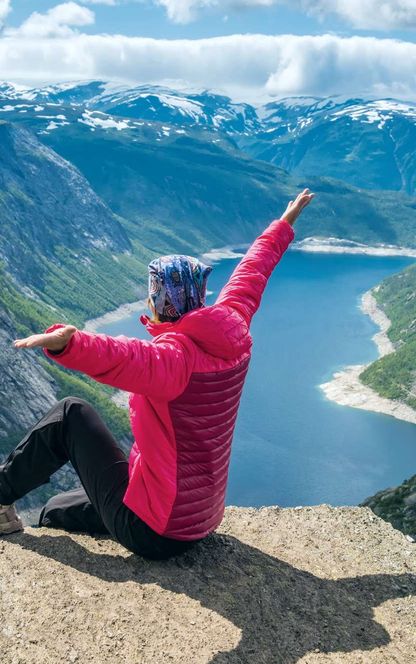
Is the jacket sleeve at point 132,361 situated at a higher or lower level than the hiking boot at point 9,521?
higher

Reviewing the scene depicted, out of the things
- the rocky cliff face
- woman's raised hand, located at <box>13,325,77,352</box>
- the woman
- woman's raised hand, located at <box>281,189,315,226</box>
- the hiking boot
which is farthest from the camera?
the rocky cliff face

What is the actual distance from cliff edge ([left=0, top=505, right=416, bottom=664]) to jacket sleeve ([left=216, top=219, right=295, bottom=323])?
3.97 m

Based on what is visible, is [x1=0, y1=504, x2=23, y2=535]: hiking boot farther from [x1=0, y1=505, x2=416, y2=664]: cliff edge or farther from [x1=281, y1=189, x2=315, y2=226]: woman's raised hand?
[x1=281, y1=189, x2=315, y2=226]: woman's raised hand

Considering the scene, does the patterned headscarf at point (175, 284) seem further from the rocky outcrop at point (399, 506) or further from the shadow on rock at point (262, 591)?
the rocky outcrop at point (399, 506)

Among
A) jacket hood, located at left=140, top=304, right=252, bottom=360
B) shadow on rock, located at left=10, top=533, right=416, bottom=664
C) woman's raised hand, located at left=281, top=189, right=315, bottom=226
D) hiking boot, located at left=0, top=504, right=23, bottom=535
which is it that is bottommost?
shadow on rock, located at left=10, top=533, right=416, bottom=664

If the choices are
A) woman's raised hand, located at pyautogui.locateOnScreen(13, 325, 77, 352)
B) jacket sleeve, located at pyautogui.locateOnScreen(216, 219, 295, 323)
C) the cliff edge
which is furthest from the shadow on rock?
woman's raised hand, located at pyautogui.locateOnScreen(13, 325, 77, 352)

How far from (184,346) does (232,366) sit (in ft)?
3.28

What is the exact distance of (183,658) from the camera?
28.5ft

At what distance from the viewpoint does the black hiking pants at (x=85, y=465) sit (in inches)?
393

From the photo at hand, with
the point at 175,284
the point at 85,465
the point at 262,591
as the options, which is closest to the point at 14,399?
the point at 85,465

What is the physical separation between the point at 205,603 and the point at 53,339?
16.1ft

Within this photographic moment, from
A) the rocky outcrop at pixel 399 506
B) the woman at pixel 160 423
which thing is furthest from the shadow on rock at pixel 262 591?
the rocky outcrop at pixel 399 506

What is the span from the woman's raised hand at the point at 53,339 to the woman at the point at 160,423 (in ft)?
0.04

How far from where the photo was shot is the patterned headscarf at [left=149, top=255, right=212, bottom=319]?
8.45 meters
